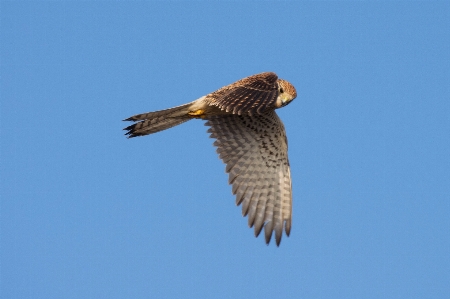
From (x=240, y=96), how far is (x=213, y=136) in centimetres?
181

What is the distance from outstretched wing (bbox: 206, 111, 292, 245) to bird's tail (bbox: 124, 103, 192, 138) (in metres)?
A: 0.58

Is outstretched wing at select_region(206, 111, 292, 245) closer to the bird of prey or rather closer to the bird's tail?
the bird of prey

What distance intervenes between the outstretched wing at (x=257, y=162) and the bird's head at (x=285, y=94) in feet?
2.54

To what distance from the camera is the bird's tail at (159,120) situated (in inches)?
449

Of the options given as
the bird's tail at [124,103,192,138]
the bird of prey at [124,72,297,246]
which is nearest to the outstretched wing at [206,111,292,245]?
the bird of prey at [124,72,297,246]

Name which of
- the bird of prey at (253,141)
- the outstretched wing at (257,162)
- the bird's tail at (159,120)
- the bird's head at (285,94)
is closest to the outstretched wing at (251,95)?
the bird of prey at (253,141)

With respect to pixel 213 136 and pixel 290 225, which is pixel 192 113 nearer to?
pixel 213 136

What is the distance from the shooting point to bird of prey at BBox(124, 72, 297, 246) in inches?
436

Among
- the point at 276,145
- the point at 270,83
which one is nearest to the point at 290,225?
the point at 276,145

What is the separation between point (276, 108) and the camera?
11320 mm

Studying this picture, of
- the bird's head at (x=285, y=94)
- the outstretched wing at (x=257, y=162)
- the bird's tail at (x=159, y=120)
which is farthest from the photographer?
the outstretched wing at (x=257, y=162)

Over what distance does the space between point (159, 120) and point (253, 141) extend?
166 cm

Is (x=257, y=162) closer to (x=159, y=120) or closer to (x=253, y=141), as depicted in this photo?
(x=253, y=141)

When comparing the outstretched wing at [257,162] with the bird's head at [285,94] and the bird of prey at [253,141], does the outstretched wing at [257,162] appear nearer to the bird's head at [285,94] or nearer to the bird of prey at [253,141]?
the bird of prey at [253,141]
